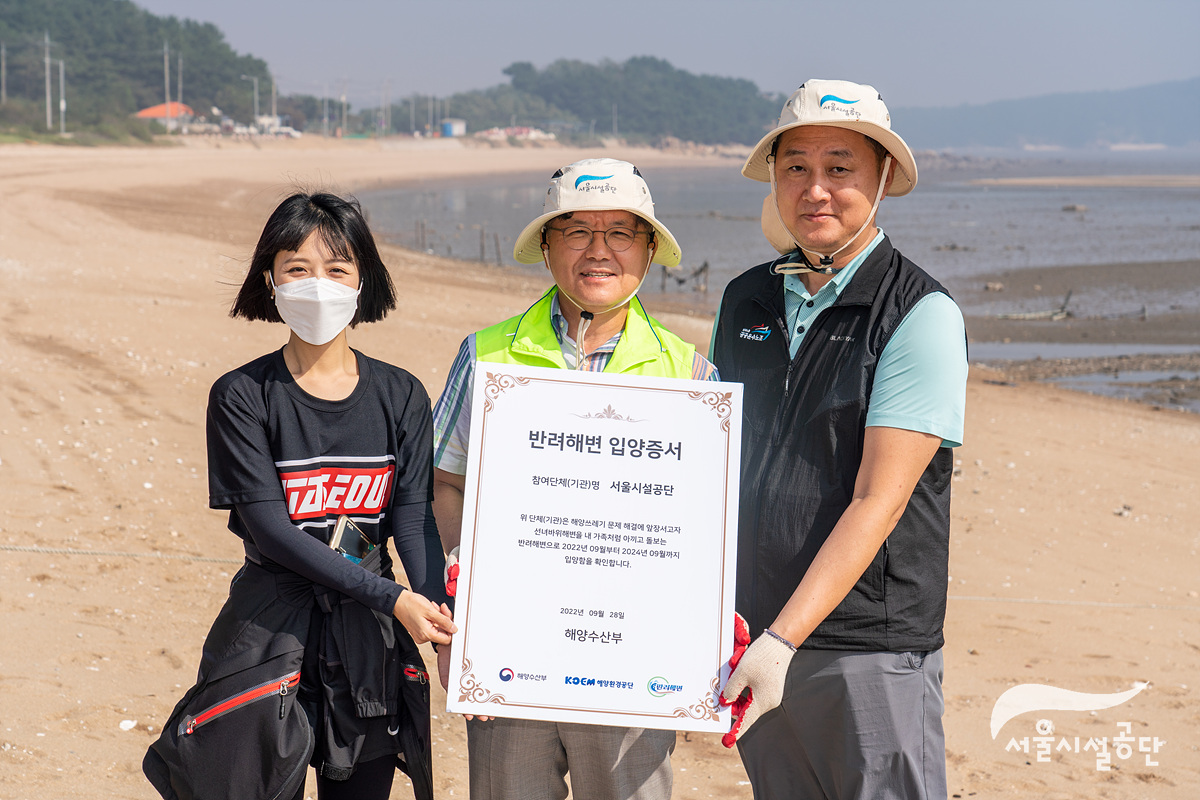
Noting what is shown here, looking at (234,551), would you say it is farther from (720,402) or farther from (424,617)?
(720,402)

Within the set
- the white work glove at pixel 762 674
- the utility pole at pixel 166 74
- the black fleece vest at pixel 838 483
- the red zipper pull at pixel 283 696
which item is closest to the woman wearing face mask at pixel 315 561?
the red zipper pull at pixel 283 696

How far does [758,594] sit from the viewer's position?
2.78 meters

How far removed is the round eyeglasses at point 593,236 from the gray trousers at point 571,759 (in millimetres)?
1349

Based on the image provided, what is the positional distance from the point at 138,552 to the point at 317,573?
13.7 feet

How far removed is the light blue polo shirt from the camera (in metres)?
2.51

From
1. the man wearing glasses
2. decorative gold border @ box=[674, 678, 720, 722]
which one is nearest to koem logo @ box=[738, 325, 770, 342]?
the man wearing glasses

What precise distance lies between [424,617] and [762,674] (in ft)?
2.96

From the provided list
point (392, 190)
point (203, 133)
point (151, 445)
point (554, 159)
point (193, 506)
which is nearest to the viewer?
point (193, 506)

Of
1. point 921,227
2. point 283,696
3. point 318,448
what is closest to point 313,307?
point 318,448

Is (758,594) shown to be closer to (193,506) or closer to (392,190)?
(193,506)

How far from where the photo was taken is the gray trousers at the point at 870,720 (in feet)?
8.85

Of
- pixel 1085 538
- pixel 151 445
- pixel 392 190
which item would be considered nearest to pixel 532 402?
pixel 151 445

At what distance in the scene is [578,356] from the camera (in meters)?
2.88

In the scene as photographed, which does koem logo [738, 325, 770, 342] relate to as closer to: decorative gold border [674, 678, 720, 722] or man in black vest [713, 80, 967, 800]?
man in black vest [713, 80, 967, 800]
